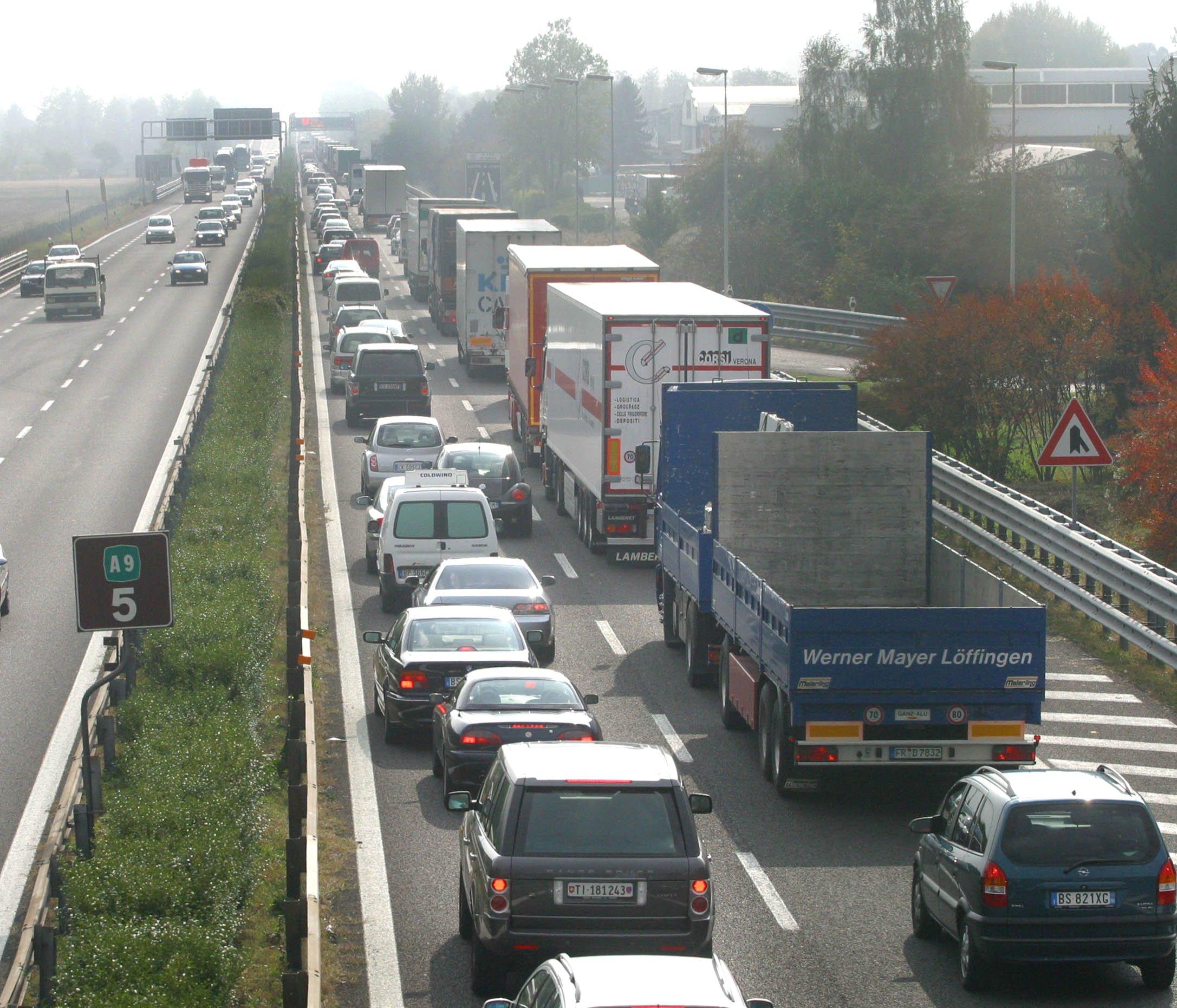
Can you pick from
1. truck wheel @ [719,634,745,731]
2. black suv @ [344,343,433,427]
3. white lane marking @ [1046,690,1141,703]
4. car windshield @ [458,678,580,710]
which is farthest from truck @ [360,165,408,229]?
car windshield @ [458,678,580,710]

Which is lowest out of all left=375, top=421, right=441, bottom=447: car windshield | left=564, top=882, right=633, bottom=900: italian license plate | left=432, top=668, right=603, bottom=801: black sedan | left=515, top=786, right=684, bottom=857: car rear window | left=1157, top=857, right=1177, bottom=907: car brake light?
left=375, top=421, right=441, bottom=447: car windshield

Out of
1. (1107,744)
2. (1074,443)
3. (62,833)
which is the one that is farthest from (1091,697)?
(62,833)

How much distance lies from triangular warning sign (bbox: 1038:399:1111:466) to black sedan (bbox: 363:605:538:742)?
7.20 m

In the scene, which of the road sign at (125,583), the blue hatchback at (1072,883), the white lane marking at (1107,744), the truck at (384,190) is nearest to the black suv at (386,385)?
the white lane marking at (1107,744)

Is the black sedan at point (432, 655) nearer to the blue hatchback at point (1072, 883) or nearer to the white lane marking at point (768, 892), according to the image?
the white lane marking at point (768, 892)

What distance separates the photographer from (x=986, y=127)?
76625 mm

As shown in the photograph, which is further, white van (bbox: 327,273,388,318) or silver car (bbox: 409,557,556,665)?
white van (bbox: 327,273,388,318)

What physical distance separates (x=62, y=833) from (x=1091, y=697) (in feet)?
35.5

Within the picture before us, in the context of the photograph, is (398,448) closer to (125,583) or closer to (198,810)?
(125,583)

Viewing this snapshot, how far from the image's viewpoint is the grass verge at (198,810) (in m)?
9.62

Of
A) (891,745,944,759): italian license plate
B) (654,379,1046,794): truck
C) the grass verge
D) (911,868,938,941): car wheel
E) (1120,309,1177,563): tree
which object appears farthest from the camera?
(1120,309,1177,563): tree

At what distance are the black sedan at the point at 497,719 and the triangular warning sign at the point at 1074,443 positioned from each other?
8.02m

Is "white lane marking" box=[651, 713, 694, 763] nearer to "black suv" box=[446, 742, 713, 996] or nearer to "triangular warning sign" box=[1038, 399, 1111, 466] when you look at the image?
"triangular warning sign" box=[1038, 399, 1111, 466]

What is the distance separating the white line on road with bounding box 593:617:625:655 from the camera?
21.5 meters
